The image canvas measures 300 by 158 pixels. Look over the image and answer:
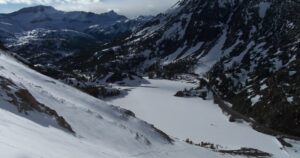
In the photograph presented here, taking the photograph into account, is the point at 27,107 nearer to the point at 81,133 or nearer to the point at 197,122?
the point at 81,133

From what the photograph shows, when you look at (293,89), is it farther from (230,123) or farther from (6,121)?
(6,121)

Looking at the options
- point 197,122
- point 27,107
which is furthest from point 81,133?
point 197,122

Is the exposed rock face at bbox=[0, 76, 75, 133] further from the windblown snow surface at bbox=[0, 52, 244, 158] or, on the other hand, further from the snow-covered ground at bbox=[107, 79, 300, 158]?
the snow-covered ground at bbox=[107, 79, 300, 158]

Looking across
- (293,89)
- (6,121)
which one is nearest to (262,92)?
(293,89)

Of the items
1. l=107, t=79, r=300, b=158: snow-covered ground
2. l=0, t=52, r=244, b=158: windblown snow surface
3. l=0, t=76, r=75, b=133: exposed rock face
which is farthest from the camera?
l=107, t=79, r=300, b=158: snow-covered ground

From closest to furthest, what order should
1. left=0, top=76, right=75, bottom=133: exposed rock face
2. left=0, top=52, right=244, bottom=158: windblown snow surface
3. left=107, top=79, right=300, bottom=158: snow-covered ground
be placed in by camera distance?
left=0, top=52, right=244, bottom=158: windblown snow surface
left=0, top=76, right=75, bottom=133: exposed rock face
left=107, top=79, right=300, bottom=158: snow-covered ground

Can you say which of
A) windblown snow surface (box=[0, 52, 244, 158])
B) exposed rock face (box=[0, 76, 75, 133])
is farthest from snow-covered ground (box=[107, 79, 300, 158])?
exposed rock face (box=[0, 76, 75, 133])

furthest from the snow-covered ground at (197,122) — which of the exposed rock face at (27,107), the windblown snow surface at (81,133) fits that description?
the exposed rock face at (27,107)
